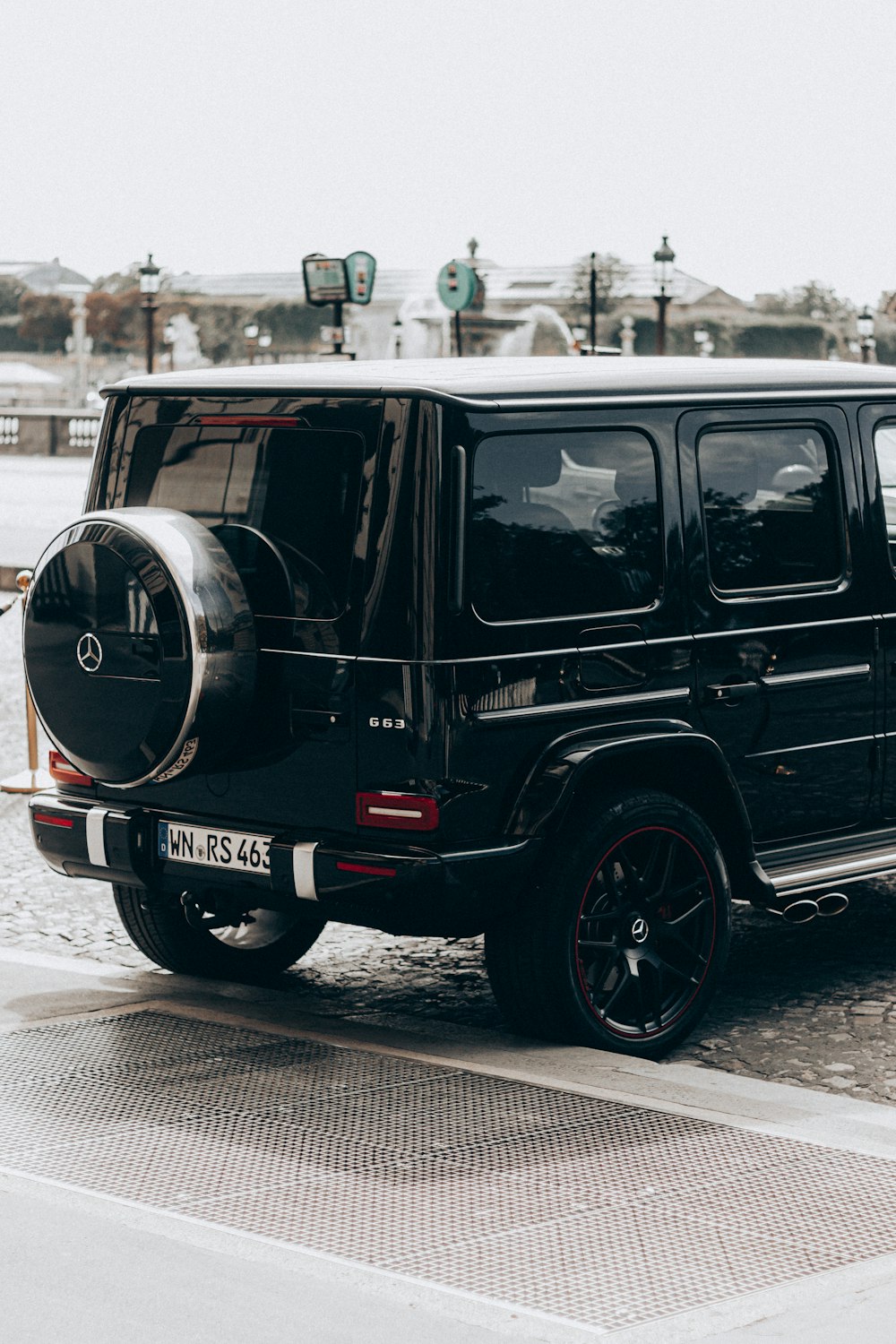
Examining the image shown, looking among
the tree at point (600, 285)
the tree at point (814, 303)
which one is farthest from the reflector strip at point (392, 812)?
the tree at point (814, 303)

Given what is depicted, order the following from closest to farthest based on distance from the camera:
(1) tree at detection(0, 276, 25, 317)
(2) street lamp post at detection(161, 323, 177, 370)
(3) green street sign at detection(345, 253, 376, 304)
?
(3) green street sign at detection(345, 253, 376, 304) < (2) street lamp post at detection(161, 323, 177, 370) < (1) tree at detection(0, 276, 25, 317)

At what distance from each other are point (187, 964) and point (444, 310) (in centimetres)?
10702

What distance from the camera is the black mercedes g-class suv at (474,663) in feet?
18.0

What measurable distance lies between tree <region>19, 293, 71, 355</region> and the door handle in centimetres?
13737

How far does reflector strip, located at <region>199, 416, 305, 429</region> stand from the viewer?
18.9 feet

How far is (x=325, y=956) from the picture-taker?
23.8 ft

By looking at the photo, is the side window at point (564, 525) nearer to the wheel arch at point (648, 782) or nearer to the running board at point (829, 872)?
the wheel arch at point (648, 782)

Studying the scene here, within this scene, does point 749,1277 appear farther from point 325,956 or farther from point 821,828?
point 325,956

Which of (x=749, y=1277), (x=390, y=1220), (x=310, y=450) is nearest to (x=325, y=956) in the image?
(x=310, y=450)

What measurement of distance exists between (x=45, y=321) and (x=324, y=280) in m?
114

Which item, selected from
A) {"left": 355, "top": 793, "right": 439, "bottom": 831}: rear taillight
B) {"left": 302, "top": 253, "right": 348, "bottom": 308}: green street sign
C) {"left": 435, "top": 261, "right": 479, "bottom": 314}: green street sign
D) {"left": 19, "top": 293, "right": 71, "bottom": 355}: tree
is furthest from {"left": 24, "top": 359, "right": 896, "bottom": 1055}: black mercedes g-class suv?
{"left": 19, "top": 293, "right": 71, "bottom": 355}: tree

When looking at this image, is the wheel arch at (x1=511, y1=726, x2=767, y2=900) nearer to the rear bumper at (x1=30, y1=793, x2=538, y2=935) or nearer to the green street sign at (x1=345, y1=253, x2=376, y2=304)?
the rear bumper at (x1=30, y1=793, x2=538, y2=935)

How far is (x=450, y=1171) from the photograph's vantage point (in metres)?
4.81

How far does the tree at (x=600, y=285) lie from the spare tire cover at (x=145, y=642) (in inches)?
4409
